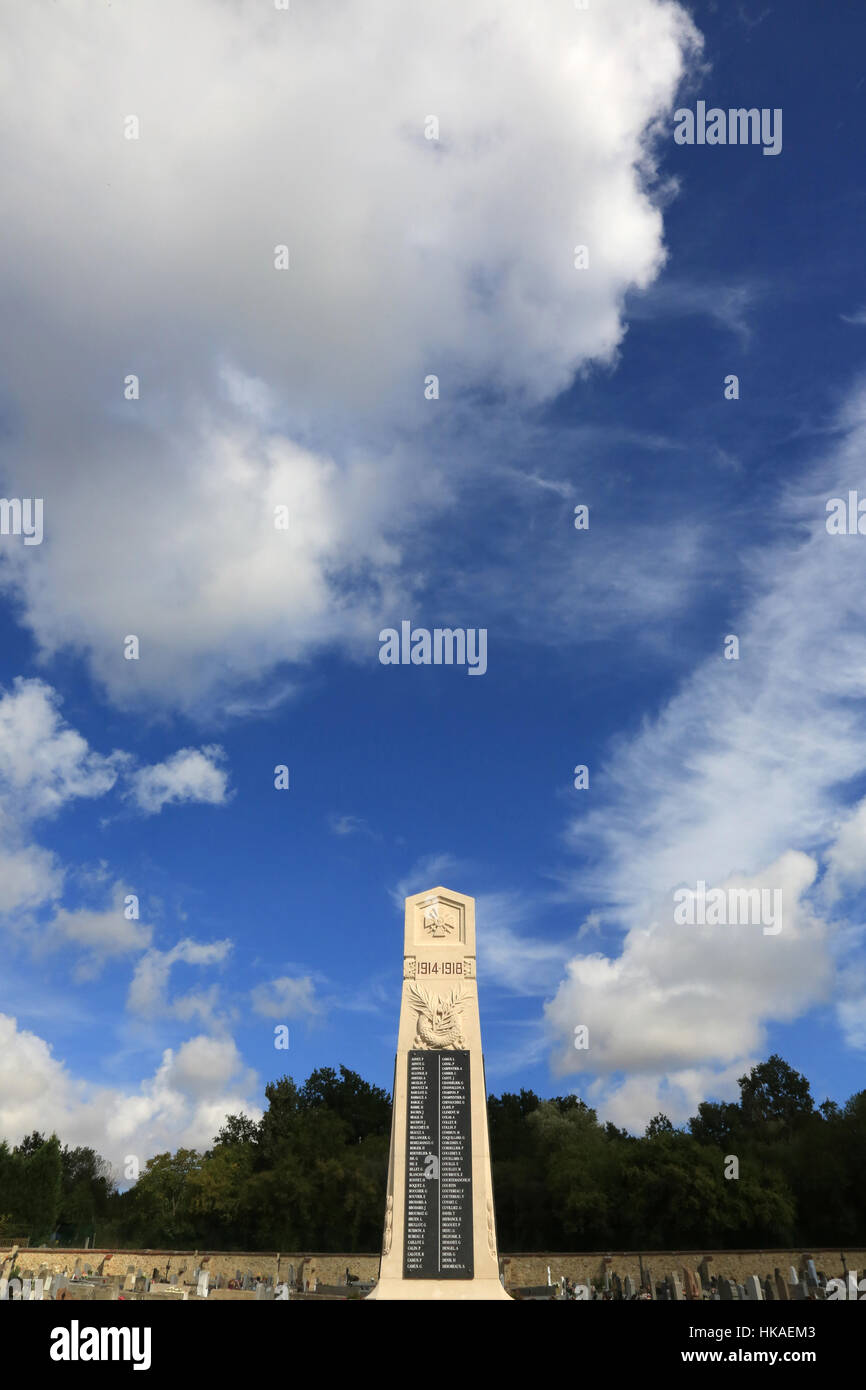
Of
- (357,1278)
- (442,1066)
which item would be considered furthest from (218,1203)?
(442,1066)

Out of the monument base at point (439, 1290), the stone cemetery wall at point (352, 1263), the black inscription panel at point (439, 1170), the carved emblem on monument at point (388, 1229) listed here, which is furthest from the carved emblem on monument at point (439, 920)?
the stone cemetery wall at point (352, 1263)

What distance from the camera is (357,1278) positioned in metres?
35.1

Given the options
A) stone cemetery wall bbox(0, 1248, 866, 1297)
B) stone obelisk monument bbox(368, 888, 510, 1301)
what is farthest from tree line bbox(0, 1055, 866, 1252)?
stone obelisk monument bbox(368, 888, 510, 1301)

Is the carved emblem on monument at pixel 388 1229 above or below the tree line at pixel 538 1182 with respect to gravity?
above

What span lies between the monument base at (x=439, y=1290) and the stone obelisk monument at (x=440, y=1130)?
0.02 metres

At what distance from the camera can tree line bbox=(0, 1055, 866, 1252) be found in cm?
3516

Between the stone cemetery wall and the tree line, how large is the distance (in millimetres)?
2272

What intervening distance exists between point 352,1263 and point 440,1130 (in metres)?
22.8

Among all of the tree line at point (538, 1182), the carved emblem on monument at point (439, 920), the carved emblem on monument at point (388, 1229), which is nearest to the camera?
the carved emblem on monument at point (388, 1229)

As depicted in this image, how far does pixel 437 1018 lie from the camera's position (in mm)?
19641

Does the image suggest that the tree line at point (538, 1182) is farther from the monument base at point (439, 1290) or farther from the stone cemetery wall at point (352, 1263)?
the monument base at point (439, 1290)

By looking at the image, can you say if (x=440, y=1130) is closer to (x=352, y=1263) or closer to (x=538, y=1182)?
(x=352, y=1263)

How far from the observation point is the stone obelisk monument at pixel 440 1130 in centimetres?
1734
